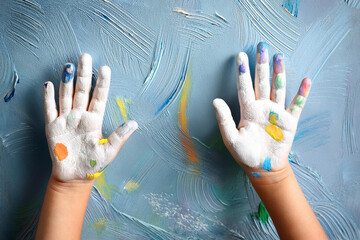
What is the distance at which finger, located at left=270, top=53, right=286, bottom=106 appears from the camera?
2.53ft

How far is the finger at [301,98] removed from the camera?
30.2 inches

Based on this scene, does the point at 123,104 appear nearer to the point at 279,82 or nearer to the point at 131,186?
the point at 131,186

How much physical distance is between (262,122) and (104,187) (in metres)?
0.50

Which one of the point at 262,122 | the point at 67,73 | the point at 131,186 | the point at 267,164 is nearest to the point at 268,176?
the point at 267,164

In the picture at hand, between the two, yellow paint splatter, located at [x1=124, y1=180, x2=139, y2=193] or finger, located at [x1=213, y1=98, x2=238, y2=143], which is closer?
finger, located at [x1=213, y1=98, x2=238, y2=143]

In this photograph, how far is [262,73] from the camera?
0.77 m

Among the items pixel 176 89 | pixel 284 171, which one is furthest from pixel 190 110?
pixel 284 171

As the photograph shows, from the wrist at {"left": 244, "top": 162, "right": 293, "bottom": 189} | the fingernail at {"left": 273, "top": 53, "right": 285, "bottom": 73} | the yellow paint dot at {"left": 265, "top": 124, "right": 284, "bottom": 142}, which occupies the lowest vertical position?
the wrist at {"left": 244, "top": 162, "right": 293, "bottom": 189}

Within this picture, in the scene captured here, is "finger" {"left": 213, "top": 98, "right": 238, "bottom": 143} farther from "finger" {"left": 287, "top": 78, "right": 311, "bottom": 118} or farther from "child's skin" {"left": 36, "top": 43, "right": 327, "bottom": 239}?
"finger" {"left": 287, "top": 78, "right": 311, "bottom": 118}

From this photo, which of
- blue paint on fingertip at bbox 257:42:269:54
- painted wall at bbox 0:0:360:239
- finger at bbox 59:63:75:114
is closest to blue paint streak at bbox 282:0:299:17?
painted wall at bbox 0:0:360:239

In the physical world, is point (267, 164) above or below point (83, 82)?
below

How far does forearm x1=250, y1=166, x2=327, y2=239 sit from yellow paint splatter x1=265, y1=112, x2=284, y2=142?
10 centimetres

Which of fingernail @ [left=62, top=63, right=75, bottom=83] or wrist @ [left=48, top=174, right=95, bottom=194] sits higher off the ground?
fingernail @ [left=62, top=63, right=75, bottom=83]

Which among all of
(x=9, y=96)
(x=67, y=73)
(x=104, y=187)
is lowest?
(x=104, y=187)
